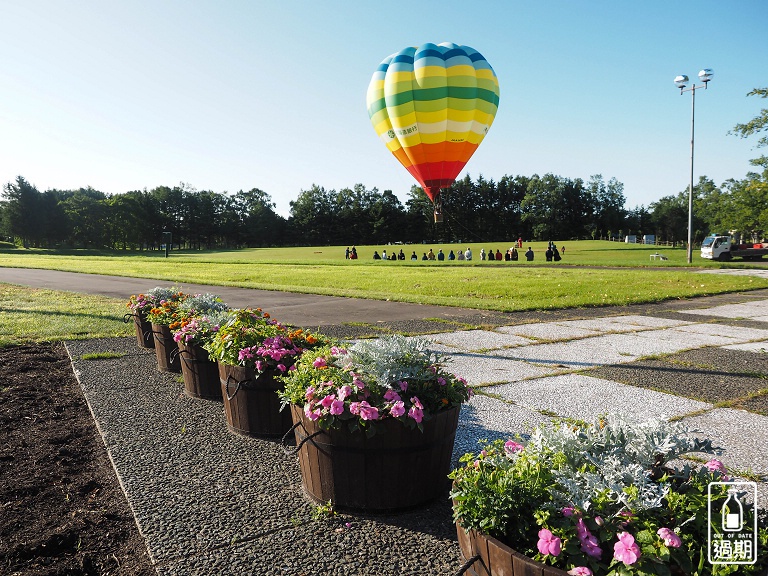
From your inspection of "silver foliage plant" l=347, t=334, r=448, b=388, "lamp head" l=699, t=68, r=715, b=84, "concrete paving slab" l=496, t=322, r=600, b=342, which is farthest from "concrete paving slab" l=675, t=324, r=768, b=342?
"lamp head" l=699, t=68, r=715, b=84

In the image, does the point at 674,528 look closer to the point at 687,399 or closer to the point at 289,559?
the point at 289,559

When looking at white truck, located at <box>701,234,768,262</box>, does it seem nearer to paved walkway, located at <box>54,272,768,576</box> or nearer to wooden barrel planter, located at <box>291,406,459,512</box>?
paved walkway, located at <box>54,272,768,576</box>

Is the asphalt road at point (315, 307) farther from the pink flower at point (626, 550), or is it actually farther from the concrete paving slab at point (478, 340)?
the pink flower at point (626, 550)

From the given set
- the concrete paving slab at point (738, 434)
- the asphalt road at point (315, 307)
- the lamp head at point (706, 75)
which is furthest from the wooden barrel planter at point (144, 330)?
the lamp head at point (706, 75)

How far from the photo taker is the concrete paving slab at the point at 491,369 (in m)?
6.25

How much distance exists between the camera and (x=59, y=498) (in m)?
3.47

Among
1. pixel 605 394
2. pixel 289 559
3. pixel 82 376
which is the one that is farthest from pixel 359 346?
pixel 82 376

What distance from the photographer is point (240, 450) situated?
420cm

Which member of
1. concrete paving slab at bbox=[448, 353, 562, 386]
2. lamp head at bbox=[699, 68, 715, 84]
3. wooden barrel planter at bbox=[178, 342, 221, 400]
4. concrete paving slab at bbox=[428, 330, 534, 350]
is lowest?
concrete paving slab at bbox=[448, 353, 562, 386]

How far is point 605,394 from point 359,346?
341cm

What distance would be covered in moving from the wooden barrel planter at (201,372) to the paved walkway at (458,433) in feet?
0.44

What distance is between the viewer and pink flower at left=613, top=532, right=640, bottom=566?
1718 millimetres

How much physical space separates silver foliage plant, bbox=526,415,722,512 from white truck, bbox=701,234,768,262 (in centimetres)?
3955

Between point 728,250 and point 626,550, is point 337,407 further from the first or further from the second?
point 728,250
